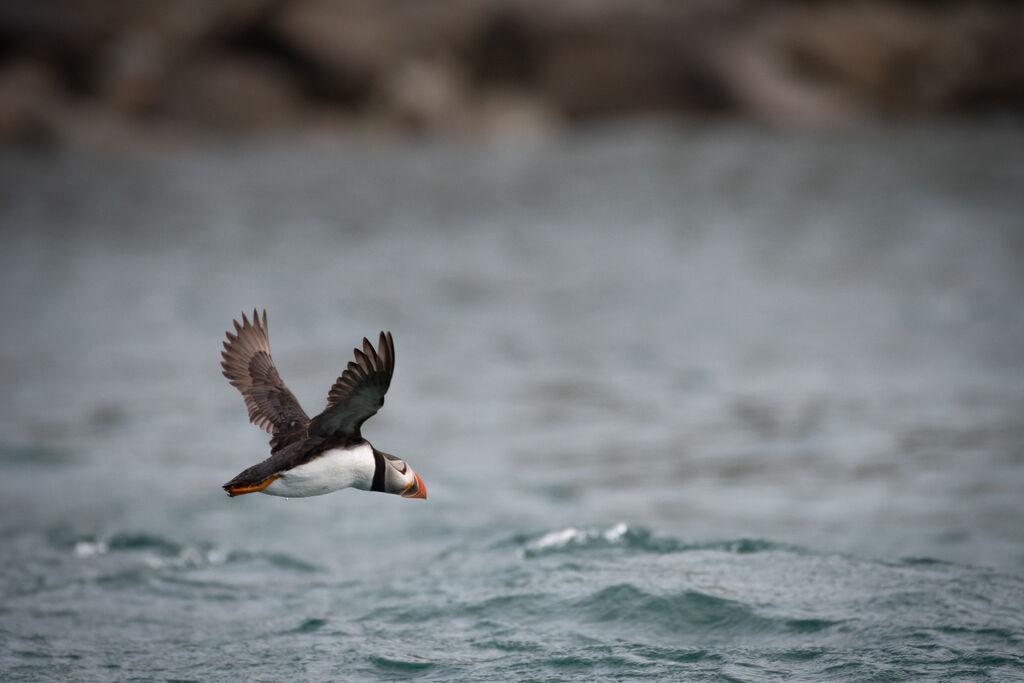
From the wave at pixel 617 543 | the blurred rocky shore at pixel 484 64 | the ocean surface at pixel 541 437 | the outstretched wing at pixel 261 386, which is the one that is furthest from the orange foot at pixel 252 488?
the blurred rocky shore at pixel 484 64

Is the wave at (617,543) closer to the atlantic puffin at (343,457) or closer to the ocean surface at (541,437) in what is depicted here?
the ocean surface at (541,437)

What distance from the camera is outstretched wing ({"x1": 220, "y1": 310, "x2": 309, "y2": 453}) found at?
7.36m

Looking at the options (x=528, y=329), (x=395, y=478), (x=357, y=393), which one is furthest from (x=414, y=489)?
Answer: (x=528, y=329)

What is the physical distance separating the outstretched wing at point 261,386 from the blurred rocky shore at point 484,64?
31.7 meters

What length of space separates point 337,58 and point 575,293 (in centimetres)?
1949

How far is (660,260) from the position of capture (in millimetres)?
23719

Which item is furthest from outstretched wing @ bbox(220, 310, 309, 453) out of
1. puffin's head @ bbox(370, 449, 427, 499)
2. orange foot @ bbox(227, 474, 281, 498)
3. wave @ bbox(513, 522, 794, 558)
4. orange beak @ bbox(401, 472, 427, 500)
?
wave @ bbox(513, 522, 794, 558)

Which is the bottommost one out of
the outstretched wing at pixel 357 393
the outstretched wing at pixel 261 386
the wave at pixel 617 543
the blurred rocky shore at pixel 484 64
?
the wave at pixel 617 543

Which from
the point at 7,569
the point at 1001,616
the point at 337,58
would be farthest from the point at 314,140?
the point at 1001,616

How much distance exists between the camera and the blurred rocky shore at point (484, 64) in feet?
126

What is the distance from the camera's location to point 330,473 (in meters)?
6.56

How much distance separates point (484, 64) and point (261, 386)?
33.7m

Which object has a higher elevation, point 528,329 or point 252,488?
point 528,329

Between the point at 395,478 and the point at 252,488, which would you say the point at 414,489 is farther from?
the point at 252,488
